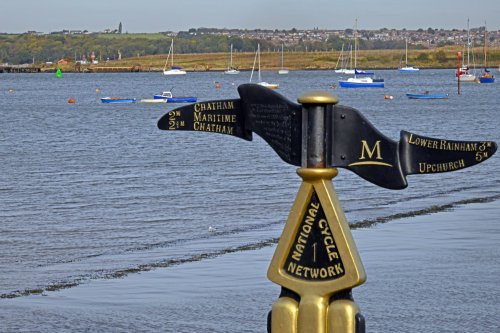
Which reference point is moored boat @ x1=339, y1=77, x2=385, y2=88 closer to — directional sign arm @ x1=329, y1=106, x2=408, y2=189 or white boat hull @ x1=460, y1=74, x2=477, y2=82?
white boat hull @ x1=460, y1=74, x2=477, y2=82

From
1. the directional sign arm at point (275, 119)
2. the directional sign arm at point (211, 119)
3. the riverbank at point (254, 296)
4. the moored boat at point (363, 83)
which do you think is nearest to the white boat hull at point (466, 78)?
the moored boat at point (363, 83)

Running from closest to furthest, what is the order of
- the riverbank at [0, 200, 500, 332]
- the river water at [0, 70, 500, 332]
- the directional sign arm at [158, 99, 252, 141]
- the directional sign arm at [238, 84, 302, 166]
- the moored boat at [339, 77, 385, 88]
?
1. the directional sign arm at [238, 84, 302, 166]
2. the directional sign arm at [158, 99, 252, 141]
3. the riverbank at [0, 200, 500, 332]
4. the river water at [0, 70, 500, 332]
5. the moored boat at [339, 77, 385, 88]

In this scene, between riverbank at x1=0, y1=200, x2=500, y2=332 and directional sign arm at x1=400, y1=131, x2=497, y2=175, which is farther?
riverbank at x1=0, y1=200, x2=500, y2=332

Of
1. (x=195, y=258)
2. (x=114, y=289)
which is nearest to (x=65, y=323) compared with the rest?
(x=114, y=289)

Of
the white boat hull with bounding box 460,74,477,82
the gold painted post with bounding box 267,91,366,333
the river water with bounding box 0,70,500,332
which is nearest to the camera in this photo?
the gold painted post with bounding box 267,91,366,333

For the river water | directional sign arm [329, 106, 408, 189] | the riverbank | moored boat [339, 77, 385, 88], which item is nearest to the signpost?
directional sign arm [329, 106, 408, 189]

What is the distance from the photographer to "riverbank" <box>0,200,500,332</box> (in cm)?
1340

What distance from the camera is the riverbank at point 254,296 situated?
13.4 meters

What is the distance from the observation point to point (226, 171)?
4188cm

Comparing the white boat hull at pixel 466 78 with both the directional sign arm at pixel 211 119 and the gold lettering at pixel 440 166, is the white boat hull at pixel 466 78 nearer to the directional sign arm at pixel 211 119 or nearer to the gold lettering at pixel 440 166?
the directional sign arm at pixel 211 119

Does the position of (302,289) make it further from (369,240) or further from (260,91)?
(369,240)

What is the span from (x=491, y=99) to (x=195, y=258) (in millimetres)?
100885

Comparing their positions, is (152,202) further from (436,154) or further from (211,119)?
(436,154)

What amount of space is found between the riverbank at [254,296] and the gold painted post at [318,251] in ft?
26.1
